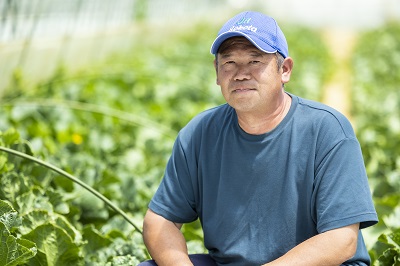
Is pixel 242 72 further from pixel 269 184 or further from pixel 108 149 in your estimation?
pixel 108 149

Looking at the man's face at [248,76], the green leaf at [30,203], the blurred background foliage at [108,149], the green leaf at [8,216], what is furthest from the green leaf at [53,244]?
the man's face at [248,76]

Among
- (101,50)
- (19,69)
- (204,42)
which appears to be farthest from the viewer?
(204,42)

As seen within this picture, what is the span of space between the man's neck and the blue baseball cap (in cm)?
21

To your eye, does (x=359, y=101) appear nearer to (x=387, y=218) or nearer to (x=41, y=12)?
(x=41, y=12)

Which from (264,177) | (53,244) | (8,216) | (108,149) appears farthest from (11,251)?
(108,149)

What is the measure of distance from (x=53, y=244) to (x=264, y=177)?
3.18 ft

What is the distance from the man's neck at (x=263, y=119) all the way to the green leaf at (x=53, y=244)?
2.95 feet

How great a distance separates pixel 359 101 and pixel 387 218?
6.40 meters

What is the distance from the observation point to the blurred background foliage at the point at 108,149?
3561 mm

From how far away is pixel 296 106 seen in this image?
3.16 m

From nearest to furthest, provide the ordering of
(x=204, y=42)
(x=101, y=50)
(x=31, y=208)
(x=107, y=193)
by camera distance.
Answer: (x=31, y=208)
(x=107, y=193)
(x=101, y=50)
(x=204, y=42)

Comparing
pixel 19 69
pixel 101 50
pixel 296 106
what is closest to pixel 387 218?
pixel 296 106

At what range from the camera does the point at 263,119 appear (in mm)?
3135

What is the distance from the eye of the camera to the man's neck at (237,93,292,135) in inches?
123
